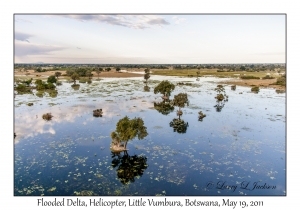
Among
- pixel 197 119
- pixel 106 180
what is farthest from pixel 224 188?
pixel 197 119

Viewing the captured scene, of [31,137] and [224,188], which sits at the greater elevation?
[31,137]

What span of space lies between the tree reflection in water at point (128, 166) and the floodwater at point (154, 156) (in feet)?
0.36

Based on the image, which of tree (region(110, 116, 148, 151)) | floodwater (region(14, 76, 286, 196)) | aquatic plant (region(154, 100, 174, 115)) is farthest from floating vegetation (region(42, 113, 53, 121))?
aquatic plant (region(154, 100, 174, 115))

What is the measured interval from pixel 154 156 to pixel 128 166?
4.27m

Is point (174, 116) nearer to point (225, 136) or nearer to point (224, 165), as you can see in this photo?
point (225, 136)

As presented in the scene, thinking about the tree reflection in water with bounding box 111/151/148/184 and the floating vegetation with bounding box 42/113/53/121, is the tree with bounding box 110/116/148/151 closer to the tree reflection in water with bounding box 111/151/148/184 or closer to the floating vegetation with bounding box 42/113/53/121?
the tree reflection in water with bounding box 111/151/148/184

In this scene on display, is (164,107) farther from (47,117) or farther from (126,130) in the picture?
(126,130)

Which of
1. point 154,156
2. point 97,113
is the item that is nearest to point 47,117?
point 97,113

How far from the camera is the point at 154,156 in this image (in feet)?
106

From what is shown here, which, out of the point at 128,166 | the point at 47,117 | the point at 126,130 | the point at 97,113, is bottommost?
the point at 128,166

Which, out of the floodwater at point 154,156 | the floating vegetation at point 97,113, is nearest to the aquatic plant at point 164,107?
the floodwater at point 154,156

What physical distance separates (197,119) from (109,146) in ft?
72.3

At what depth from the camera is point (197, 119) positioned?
50438 millimetres

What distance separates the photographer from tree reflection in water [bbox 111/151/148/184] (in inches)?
1076
